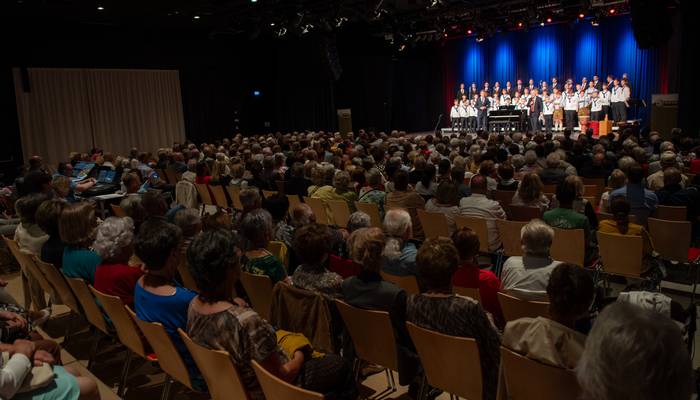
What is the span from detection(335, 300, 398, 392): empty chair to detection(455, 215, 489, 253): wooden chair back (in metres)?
2.43

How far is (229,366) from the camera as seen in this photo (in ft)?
7.88

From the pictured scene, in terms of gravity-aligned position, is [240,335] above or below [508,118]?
below

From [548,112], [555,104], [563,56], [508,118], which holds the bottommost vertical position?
[508,118]

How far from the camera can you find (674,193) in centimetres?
588

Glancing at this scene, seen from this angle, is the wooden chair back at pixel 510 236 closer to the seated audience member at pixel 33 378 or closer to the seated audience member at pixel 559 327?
the seated audience member at pixel 559 327

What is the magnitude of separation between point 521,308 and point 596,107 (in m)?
17.3

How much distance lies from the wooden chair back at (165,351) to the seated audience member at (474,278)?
5.70ft

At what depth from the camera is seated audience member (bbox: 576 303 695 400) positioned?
1.32 metres

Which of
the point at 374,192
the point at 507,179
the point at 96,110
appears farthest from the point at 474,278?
the point at 96,110

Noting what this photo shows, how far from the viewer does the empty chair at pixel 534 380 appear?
2.23 metres

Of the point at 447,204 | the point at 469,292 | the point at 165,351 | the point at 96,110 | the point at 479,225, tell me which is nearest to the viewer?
the point at 165,351

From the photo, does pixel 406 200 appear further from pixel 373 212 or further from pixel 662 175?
pixel 662 175

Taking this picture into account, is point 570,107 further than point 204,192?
Yes

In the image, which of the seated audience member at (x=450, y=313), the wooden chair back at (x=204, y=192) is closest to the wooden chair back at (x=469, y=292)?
the seated audience member at (x=450, y=313)
